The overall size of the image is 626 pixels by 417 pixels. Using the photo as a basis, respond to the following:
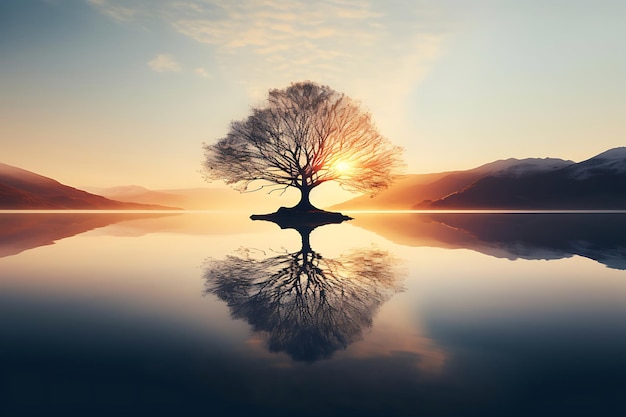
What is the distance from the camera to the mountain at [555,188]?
5472 inches

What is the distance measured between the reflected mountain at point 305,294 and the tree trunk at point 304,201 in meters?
30.2

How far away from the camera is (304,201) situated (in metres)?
44.0

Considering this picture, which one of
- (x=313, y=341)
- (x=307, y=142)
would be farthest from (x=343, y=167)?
(x=313, y=341)

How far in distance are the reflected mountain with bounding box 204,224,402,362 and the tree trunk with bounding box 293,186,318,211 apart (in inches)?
1189

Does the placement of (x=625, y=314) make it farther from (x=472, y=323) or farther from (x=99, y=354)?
(x=99, y=354)

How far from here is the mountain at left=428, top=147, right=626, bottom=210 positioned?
456ft

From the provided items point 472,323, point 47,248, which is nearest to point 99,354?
point 472,323

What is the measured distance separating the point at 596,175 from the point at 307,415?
7218 inches

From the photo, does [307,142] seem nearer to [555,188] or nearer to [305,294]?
[305,294]

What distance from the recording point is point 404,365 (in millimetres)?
4219

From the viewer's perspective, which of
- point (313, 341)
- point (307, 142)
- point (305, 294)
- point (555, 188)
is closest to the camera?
point (313, 341)

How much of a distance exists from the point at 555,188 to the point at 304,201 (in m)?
144

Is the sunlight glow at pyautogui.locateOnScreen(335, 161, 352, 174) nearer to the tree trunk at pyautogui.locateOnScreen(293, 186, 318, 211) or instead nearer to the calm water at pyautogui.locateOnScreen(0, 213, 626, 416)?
the tree trunk at pyautogui.locateOnScreen(293, 186, 318, 211)

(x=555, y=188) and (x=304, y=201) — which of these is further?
(x=555, y=188)
